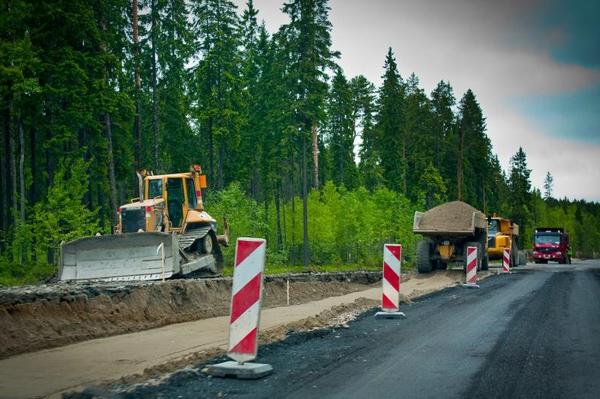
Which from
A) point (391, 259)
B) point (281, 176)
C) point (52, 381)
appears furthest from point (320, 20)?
point (52, 381)

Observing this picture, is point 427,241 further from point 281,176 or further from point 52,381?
point 281,176

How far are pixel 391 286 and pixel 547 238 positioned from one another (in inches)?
1660

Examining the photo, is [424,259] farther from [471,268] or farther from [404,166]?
[404,166]

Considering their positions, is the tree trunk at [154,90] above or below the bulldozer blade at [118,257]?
above

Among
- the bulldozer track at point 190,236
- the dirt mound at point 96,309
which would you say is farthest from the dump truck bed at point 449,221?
the dirt mound at point 96,309

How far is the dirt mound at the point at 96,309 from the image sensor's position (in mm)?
9781

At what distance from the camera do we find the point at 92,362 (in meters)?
8.11

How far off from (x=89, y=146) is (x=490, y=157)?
80.0 meters

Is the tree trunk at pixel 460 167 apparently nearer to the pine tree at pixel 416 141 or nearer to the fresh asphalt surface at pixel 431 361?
the pine tree at pixel 416 141

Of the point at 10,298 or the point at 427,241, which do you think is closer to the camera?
the point at 10,298

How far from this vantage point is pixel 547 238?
168 feet

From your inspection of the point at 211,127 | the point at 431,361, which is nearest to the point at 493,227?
the point at 211,127

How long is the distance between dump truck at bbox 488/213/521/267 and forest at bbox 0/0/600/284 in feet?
35.2

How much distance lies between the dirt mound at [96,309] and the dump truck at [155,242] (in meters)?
1.43
